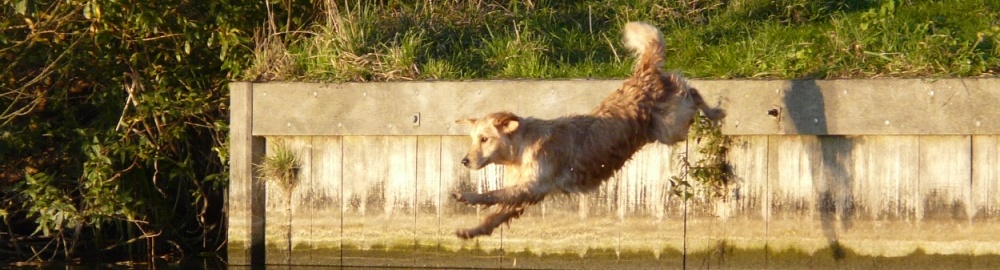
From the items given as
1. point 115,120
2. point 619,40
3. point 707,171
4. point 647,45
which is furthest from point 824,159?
point 115,120

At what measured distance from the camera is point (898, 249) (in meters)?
8.23

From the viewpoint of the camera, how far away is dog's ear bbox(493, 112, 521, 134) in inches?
263

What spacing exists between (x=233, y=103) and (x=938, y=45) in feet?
16.8

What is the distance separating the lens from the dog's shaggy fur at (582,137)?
6695 mm

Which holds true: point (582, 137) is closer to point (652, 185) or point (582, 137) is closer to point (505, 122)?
point (505, 122)

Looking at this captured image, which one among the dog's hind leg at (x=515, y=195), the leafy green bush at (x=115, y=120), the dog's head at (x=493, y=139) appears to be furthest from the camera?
the leafy green bush at (x=115, y=120)

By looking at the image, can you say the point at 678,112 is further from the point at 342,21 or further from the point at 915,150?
the point at 342,21

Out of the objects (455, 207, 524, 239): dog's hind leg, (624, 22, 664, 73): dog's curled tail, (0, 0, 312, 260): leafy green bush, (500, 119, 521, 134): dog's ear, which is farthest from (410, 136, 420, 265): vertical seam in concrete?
(500, 119, 521, 134): dog's ear

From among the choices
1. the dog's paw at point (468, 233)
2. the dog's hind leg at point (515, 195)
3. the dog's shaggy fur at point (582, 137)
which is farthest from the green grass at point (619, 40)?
the dog's paw at point (468, 233)

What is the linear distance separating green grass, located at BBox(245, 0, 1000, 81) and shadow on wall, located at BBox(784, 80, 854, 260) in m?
0.29

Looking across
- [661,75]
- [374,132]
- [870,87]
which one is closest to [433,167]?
[374,132]

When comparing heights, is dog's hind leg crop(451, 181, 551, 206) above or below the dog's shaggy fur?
below

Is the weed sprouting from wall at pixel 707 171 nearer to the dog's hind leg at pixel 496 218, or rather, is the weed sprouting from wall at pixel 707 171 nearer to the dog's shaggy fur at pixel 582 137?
the dog's shaggy fur at pixel 582 137

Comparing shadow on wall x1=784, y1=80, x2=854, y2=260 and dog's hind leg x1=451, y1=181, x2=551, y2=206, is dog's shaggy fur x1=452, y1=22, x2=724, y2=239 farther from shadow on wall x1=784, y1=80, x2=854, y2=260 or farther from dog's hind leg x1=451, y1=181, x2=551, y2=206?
shadow on wall x1=784, y1=80, x2=854, y2=260
